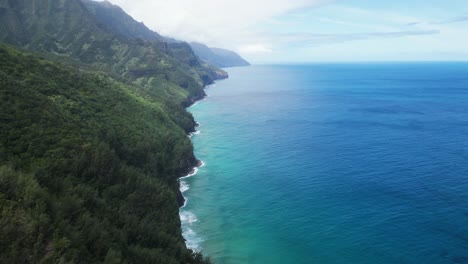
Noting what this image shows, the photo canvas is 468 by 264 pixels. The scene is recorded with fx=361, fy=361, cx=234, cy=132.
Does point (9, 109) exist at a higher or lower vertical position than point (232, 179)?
higher

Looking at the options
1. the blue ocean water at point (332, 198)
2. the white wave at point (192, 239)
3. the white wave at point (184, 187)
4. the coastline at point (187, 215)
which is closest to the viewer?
the blue ocean water at point (332, 198)

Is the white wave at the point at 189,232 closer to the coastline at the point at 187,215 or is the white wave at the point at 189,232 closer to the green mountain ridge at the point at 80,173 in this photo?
the coastline at the point at 187,215

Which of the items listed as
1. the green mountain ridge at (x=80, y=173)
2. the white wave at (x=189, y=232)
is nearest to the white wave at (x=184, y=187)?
the green mountain ridge at (x=80, y=173)

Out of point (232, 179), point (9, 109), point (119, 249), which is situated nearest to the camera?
point (119, 249)

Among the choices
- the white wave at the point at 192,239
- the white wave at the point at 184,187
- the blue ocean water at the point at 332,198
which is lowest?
the white wave at the point at 192,239

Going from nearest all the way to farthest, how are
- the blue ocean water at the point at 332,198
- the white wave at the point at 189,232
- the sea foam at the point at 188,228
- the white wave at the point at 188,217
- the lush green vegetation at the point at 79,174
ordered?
1. the lush green vegetation at the point at 79,174
2. the blue ocean water at the point at 332,198
3. the white wave at the point at 189,232
4. the sea foam at the point at 188,228
5. the white wave at the point at 188,217

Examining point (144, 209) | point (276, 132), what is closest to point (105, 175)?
point (144, 209)

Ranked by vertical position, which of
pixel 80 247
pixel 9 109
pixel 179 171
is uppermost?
pixel 9 109

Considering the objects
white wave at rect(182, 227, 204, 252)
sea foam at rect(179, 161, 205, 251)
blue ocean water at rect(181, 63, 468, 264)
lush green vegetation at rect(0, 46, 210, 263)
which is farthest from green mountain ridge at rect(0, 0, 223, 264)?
blue ocean water at rect(181, 63, 468, 264)

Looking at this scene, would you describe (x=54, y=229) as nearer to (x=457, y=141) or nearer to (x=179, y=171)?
(x=179, y=171)
